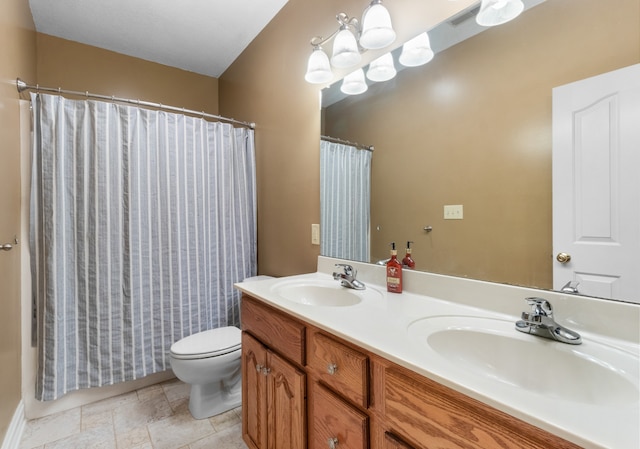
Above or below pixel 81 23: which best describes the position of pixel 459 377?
below

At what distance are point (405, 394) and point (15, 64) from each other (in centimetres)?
239

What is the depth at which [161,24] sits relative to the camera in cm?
215

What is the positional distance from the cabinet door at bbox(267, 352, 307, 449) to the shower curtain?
44.5 inches

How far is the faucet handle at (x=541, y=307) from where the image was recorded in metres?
0.81

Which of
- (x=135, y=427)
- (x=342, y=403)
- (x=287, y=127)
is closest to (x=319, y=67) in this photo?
(x=287, y=127)

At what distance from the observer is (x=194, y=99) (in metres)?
2.89

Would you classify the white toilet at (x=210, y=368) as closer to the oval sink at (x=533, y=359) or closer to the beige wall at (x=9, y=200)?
the beige wall at (x=9, y=200)

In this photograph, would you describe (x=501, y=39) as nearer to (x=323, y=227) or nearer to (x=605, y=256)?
(x=605, y=256)

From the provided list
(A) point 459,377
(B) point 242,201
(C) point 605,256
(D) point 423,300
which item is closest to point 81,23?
(B) point 242,201

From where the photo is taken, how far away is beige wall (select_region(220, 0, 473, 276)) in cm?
178

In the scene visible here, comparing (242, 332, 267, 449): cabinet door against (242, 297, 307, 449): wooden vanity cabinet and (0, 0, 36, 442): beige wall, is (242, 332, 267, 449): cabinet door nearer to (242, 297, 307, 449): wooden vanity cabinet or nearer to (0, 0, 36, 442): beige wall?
(242, 297, 307, 449): wooden vanity cabinet

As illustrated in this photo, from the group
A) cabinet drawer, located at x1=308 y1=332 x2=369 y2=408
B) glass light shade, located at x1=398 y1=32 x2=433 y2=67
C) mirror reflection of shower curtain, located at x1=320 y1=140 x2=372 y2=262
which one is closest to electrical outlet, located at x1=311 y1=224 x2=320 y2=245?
mirror reflection of shower curtain, located at x1=320 y1=140 x2=372 y2=262

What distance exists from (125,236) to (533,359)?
2103 mm

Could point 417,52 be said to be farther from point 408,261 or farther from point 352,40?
point 408,261
